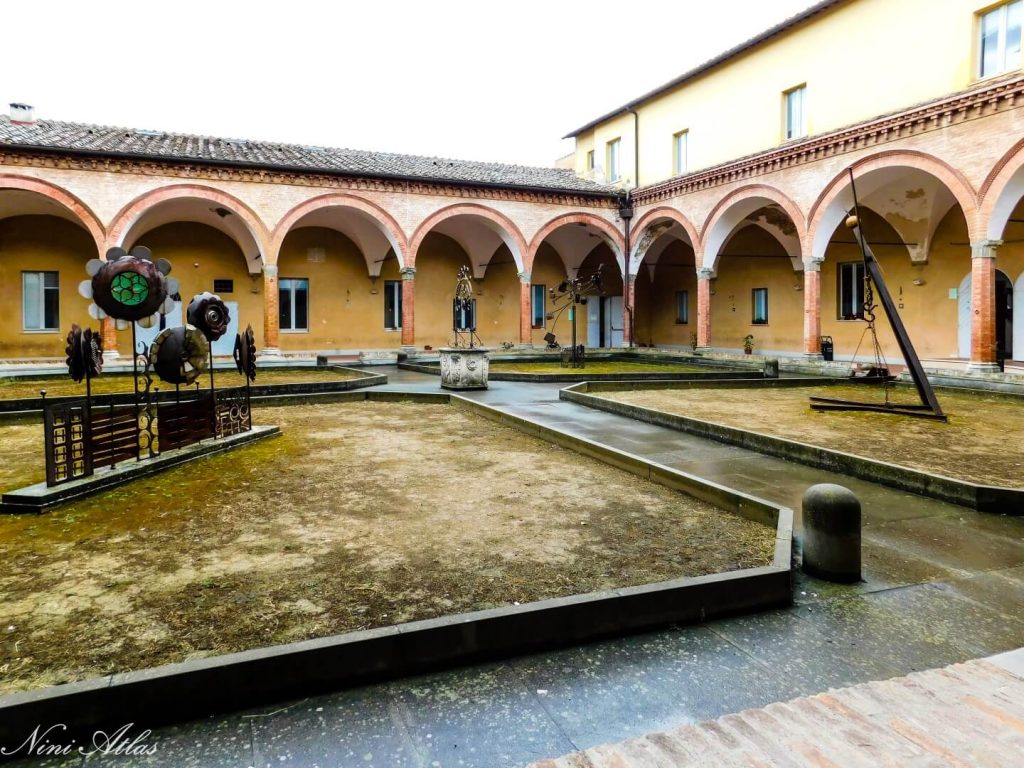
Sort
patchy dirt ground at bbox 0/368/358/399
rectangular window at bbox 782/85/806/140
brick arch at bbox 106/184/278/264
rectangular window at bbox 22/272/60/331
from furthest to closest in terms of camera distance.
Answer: rectangular window at bbox 22/272/60/331 → rectangular window at bbox 782/85/806/140 → brick arch at bbox 106/184/278/264 → patchy dirt ground at bbox 0/368/358/399

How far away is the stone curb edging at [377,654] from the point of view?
8.52ft

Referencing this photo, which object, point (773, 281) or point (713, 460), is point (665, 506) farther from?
point (773, 281)

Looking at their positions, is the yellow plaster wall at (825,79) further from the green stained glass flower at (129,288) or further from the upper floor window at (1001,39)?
the green stained glass flower at (129,288)

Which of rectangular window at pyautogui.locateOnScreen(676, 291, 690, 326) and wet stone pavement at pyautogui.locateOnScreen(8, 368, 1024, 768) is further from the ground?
rectangular window at pyautogui.locateOnScreen(676, 291, 690, 326)

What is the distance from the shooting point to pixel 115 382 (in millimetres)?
14844

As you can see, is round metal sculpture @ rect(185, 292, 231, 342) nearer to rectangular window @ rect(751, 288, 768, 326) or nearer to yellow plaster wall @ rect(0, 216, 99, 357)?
yellow plaster wall @ rect(0, 216, 99, 357)

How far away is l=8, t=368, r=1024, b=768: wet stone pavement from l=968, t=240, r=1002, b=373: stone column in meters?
11.5

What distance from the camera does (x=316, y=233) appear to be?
2381 centimetres

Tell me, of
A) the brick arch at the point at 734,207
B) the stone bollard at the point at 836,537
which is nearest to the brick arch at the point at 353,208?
the brick arch at the point at 734,207

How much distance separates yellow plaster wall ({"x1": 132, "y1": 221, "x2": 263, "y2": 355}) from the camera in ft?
71.5

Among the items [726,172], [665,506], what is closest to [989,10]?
[726,172]

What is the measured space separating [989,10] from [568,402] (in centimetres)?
1237

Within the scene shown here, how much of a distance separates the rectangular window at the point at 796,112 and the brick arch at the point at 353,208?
11784 mm

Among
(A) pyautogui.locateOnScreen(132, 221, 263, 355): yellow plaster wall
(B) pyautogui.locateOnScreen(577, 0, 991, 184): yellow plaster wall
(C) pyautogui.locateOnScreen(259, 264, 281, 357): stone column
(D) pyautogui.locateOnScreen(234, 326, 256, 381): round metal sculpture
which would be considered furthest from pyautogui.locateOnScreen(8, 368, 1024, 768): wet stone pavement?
(A) pyautogui.locateOnScreen(132, 221, 263, 355): yellow plaster wall
